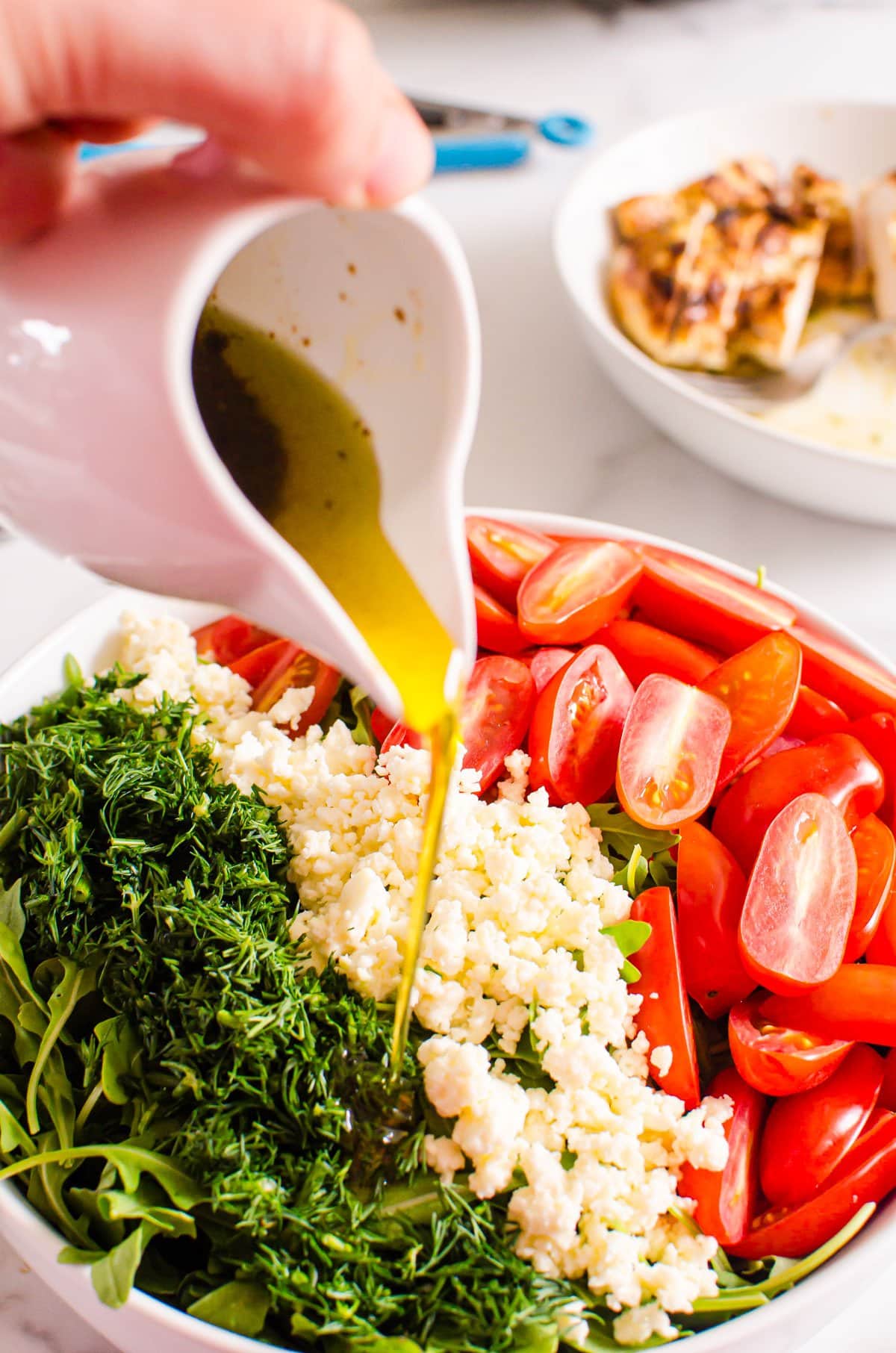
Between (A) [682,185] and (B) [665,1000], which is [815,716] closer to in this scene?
(B) [665,1000]

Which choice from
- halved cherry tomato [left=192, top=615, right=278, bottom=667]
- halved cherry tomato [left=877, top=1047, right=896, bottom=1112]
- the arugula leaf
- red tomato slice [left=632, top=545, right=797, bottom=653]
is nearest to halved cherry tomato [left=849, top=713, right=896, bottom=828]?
red tomato slice [left=632, top=545, right=797, bottom=653]

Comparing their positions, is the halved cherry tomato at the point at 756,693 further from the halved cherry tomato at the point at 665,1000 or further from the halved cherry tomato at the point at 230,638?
the halved cherry tomato at the point at 230,638

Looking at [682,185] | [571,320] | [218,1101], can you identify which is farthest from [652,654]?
[682,185]

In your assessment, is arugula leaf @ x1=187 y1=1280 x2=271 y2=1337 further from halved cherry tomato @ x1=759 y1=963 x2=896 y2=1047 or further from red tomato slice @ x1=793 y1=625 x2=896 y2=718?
red tomato slice @ x1=793 y1=625 x2=896 y2=718

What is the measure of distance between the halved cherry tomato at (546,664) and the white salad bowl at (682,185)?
0.56 m

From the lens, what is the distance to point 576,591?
155 centimetres

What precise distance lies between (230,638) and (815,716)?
0.77m

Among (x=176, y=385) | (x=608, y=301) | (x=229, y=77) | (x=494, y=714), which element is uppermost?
(x=229, y=77)

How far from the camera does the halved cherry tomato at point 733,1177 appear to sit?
116 centimetres

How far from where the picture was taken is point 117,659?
1.59 meters

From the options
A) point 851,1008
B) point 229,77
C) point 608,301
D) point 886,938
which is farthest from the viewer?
point 608,301

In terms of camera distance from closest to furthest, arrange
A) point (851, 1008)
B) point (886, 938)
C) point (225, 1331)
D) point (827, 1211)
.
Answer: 1. point (225, 1331)
2. point (827, 1211)
3. point (851, 1008)
4. point (886, 938)

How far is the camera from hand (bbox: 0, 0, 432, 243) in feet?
2.36

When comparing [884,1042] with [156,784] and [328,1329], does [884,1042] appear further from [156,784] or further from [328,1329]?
[156,784]
